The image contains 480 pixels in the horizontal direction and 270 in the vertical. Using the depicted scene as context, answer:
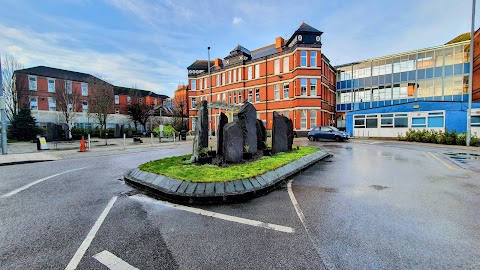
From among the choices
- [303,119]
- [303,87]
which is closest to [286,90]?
[303,87]

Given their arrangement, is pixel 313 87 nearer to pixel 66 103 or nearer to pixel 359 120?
pixel 359 120

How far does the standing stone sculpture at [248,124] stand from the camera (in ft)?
29.5

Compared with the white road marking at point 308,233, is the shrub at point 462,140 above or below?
above

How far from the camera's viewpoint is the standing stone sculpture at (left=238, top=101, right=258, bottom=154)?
8977 millimetres

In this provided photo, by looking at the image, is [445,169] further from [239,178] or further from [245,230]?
[245,230]

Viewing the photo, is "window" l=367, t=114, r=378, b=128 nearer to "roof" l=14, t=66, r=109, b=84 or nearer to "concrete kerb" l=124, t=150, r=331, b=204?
"concrete kerb" l=124, t=150, r=331, b=204

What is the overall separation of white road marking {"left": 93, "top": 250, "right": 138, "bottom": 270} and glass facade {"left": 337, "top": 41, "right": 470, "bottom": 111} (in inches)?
1507

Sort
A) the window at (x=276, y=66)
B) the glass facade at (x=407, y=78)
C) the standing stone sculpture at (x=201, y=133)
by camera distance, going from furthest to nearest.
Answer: the window at (x=276, y=66), the glass facade at (x=407, y=78), the standing stone sculpture at (x=201, y=133)

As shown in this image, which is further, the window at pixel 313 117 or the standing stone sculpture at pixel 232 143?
the window at pixel 313 117

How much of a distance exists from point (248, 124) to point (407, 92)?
33.1 meters

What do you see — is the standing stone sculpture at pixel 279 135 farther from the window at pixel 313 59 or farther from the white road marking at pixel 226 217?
the window at pixel 313 59

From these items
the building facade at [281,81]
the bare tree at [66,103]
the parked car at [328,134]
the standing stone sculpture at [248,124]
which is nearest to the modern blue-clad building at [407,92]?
the building facade at [281,81]

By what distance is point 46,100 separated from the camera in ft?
131

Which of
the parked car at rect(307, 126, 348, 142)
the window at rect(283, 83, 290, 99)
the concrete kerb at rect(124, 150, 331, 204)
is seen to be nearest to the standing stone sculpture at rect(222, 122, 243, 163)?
the concrete kerb at rect(124, 150, 331, 204)
